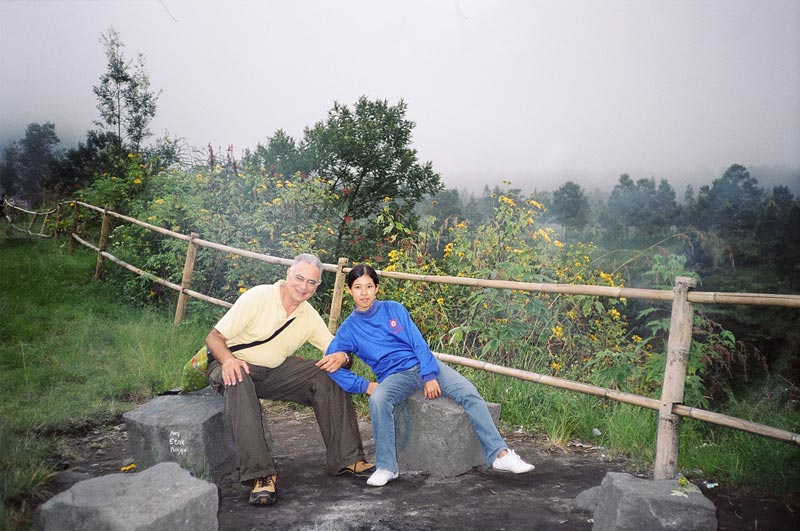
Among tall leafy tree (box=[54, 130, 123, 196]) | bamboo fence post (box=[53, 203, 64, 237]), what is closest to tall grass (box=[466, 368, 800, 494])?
bamboo fence post (box=[53, 203, 64, 237])

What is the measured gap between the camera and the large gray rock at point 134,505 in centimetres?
211

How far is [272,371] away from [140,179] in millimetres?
6628

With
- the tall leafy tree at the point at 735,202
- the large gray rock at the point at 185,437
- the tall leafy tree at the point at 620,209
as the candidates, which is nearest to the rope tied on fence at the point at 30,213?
the large gray rock at the point at 185,437

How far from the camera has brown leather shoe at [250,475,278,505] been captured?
2.84 m

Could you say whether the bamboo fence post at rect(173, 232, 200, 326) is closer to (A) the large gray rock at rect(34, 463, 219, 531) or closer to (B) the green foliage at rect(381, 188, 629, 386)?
(B) the green foliage at rect(381, 188, 629, 386)

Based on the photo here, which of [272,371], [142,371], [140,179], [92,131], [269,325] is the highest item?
[92,131]

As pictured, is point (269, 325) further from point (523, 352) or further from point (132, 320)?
point (132, 320)

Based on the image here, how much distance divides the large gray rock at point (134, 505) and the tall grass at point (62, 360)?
1.14 ft

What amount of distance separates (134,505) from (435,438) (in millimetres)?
1632

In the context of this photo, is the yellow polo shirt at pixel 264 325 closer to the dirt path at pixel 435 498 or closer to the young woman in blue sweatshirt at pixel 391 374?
the young woman in blue sweatshirt at pixel 391 374

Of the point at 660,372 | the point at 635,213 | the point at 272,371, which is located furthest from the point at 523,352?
the point at 635,213

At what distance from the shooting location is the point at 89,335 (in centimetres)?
588

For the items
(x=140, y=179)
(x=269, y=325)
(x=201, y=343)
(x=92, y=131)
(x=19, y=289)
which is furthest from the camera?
(x=92, y=131)

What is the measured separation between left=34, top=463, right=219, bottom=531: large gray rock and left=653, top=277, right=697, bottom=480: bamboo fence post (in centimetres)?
219
